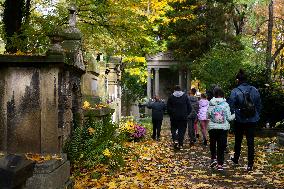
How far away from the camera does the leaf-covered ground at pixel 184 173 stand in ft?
24.4

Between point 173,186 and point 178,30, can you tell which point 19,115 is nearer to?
point 173,186

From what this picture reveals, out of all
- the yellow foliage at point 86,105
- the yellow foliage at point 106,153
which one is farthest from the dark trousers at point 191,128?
the yellow foliage at point 106,153

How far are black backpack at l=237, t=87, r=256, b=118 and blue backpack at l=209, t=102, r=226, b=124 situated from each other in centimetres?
41

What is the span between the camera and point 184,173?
8.79 metres

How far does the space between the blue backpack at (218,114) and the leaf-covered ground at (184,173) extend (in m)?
1.09

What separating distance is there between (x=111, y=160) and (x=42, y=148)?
8.91 ft

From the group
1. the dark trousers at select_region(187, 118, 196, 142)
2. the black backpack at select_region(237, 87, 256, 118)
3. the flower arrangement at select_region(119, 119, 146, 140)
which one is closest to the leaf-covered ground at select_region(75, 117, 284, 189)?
the black backpack at select_region(237, 87, 256, 118)

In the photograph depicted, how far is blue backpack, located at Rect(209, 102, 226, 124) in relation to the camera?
9148 millimetres

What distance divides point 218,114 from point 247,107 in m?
0.65

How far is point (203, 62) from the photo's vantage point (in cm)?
2791

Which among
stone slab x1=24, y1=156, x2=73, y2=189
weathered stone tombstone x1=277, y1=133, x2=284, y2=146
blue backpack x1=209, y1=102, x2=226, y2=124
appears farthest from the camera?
weathered stone tombstone x1=277, y1=133, x2=284, y2=146

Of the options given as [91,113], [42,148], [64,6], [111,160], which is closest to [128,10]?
[64,6]

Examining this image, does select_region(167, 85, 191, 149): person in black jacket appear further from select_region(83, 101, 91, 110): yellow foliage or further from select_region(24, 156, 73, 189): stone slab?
select_region(24, 156, 73, 189): stone slab

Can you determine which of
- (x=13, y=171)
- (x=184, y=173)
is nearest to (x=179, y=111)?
(x=184, y=173)
